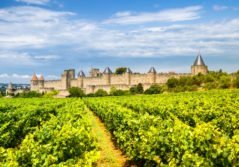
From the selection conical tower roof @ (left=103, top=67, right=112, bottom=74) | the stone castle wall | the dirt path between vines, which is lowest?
the dirt path between vines

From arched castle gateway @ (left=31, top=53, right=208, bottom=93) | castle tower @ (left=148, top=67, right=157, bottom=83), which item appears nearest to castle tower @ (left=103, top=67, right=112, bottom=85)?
arched castle gateway @ (left=31, top=53, right=208, bottom=93)

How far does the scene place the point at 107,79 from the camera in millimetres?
116188

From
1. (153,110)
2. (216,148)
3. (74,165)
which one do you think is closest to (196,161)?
(216,148)

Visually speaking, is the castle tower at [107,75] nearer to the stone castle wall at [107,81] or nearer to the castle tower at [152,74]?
the stone castle wall at [107,81]

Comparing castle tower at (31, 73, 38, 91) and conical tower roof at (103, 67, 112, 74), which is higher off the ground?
conical tower roof at (103, 67, 112, 74)

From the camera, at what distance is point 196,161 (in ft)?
20.4

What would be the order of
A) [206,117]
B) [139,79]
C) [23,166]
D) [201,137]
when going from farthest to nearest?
[139,79]
[206,117]
[201,137]
[23,166]

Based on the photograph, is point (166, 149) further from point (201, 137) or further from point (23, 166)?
point (23, 166)

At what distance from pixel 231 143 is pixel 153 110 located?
12.5 meters

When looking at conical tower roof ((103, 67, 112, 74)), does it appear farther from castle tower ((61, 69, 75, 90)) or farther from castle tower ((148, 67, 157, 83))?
castle tower ((61, 69, 75, 90))

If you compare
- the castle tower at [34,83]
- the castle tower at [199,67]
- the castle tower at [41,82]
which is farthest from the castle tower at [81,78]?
the castle tower at [199,67]

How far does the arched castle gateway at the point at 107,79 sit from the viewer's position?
99.7 meters

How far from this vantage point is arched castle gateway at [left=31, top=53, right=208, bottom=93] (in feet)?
327

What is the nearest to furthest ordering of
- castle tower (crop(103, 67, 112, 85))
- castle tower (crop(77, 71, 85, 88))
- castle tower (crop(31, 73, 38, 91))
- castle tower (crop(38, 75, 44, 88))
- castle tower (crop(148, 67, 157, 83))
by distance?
1. castle tower (crop(148, 67, 157, 83))
2. castle tower (crop(103, 67, 112, 85))
3. castle tower (crop(77, 71, 85, 88))
4. castle tower (crop(31, 73, 38, 91))
5. castle tower (crop(38, 75, 44, 88))
